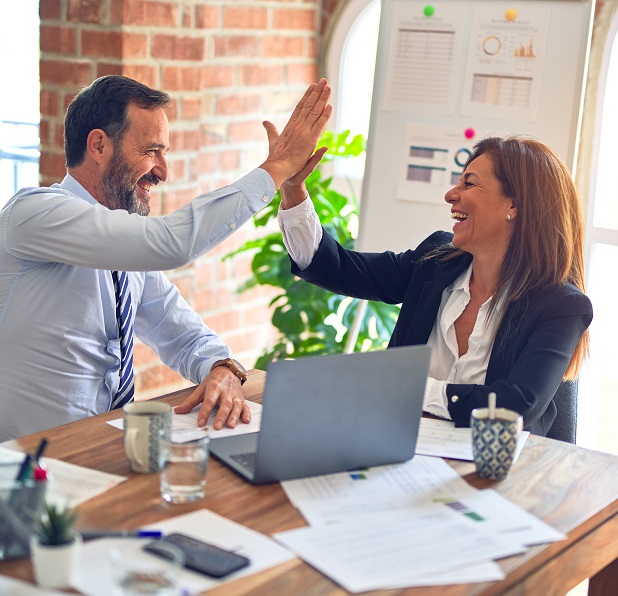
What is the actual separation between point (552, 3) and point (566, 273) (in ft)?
3.48

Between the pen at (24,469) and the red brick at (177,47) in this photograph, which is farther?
the red brick at (177,47)

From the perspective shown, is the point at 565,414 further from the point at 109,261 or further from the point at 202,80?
the point at 202,80

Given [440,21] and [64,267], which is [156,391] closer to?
[64,267]

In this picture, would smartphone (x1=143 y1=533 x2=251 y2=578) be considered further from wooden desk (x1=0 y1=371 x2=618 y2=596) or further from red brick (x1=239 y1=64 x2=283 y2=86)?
red brick (x1=239 y1=64 x2=283 y2=86)

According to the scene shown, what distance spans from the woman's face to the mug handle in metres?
1.01

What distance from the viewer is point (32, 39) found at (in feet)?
14.4

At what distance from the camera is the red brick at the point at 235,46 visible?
3.40m

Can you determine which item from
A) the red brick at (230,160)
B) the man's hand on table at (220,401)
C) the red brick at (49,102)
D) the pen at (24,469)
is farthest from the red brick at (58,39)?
the pen at (24,469)

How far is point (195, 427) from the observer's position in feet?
5.51

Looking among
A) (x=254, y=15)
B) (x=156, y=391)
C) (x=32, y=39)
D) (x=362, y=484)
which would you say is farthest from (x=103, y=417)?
(x=32, y=39)

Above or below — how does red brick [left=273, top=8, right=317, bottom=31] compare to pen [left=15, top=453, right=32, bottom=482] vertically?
above

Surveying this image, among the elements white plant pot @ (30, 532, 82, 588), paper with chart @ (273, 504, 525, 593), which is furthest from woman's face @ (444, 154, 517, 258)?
white plant pot @ (30, 532, 82, 588)

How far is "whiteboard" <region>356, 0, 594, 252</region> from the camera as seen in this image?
9.01ft

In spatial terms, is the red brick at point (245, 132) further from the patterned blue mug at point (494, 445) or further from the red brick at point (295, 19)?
the patterned blue mug at point (494, 445)
